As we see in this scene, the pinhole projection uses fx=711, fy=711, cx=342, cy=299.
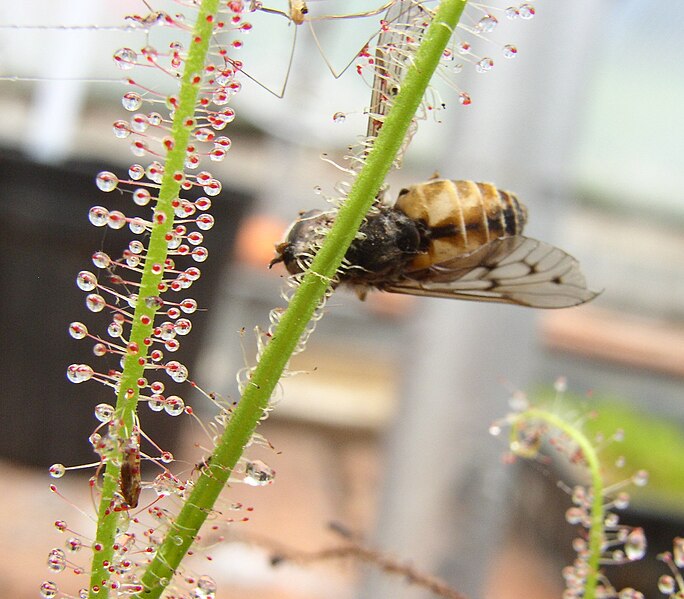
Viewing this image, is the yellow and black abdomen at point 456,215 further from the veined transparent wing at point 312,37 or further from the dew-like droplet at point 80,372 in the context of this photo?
the veined transparent wing at point 312,37

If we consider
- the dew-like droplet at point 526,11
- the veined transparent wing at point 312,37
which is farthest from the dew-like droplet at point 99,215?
the veined transparent wing at point 312,37

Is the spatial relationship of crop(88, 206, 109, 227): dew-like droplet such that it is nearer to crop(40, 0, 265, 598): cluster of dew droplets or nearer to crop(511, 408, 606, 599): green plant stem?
crop(40, 0, 265, 598): cluster of dew droplets

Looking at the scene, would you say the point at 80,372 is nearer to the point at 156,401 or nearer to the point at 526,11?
the point at 156,401

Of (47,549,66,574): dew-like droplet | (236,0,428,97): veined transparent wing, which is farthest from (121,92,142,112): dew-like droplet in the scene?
(236,0,428,97): veined transparent wing

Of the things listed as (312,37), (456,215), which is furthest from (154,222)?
(312,37)

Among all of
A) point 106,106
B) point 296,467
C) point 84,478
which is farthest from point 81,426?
point 106,106

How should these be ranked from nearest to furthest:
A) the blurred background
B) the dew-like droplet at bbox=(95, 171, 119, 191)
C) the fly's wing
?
the dew-like droplet at bbox=(95, 171, 119, 191) → the fly's wing → the blurred background
